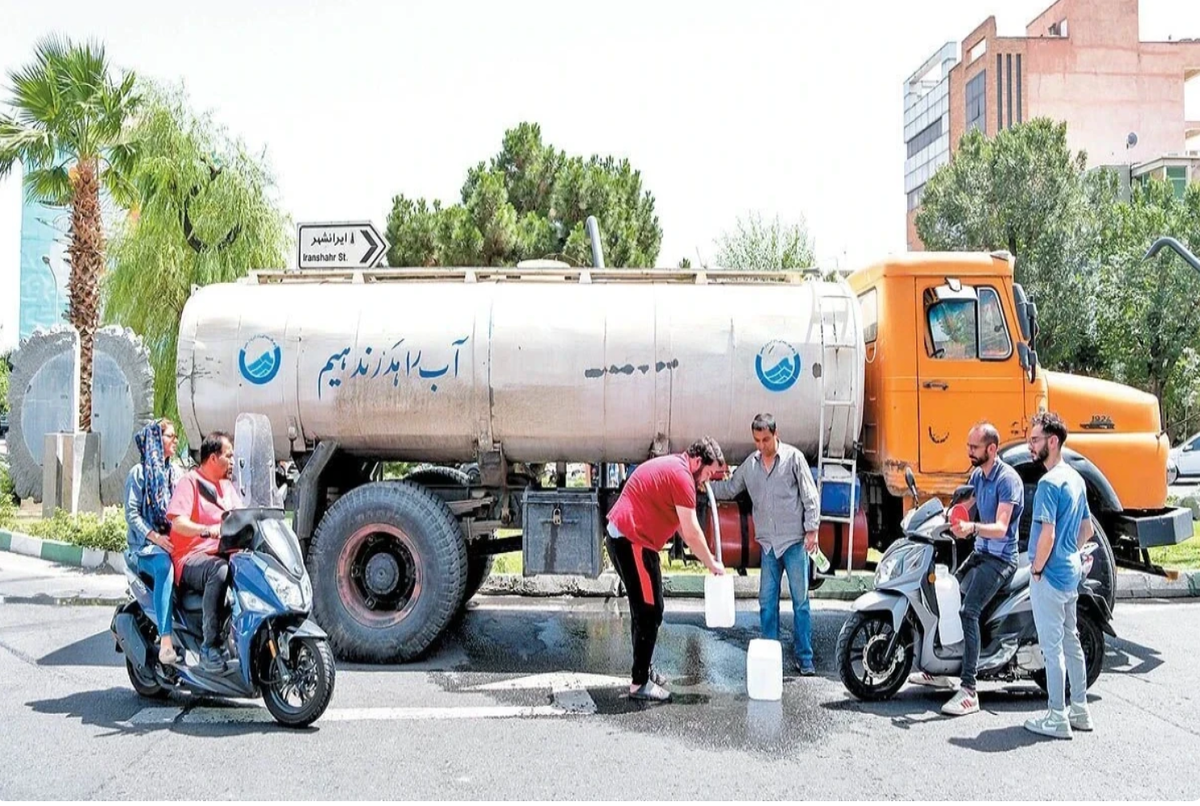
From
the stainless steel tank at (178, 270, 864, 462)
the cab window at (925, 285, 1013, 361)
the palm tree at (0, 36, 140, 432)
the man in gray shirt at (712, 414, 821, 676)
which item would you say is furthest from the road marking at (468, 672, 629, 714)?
the palm tree at (0, 36, 140, 432)

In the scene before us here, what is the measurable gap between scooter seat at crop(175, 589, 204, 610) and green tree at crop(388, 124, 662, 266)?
1376 cm

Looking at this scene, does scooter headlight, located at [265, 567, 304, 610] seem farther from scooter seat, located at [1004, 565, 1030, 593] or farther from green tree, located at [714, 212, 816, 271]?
green tree, located at [714, 212, 816, 271]

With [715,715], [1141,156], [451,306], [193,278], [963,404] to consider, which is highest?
[1141,156]

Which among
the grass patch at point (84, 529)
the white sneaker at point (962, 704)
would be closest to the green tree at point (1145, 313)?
the white sneaker at point (962, 704)

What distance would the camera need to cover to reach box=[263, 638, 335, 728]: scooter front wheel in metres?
5.75

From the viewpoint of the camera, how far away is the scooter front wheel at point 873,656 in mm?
6543

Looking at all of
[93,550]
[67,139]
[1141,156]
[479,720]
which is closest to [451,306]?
[479,720]

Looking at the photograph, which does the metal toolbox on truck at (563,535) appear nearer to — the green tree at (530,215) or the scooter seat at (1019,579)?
the scooter seat at (1019,579)

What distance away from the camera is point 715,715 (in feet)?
20.4

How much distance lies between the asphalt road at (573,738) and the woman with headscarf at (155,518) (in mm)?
608

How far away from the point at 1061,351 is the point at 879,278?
23.3 m

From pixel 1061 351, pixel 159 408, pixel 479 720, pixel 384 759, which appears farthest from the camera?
pixel 1061 351

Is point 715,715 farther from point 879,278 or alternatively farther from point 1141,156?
point 1141,156

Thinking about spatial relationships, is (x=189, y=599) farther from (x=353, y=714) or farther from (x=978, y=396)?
(x=978, y=396)
